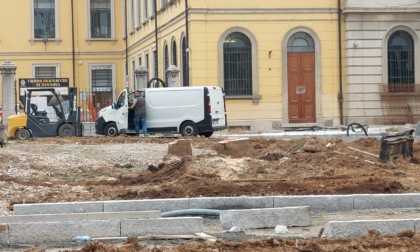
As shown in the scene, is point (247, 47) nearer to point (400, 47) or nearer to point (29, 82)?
point (400, 47)

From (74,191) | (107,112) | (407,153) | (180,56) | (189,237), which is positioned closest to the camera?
(189,237)

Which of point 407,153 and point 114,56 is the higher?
point 114,56

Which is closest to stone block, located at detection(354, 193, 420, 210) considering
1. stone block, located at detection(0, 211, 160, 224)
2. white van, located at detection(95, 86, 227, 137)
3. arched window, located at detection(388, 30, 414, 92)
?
stone block, located at detection(0, 211, 160, 224)

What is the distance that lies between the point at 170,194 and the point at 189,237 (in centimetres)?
408

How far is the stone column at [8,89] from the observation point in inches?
1412

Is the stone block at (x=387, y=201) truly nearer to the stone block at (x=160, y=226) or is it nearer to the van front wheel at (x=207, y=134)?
the stone block at (x=160, y=226)

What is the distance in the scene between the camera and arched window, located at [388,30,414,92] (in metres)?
37.2

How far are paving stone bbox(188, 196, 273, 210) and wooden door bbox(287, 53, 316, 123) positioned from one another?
76.2 ft

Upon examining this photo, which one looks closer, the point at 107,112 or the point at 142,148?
the point at 142,148

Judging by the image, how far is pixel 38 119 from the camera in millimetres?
34062

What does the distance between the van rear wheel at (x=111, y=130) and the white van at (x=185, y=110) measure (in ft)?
2.43

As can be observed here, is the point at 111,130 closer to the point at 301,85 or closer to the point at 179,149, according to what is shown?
the point at 301,85

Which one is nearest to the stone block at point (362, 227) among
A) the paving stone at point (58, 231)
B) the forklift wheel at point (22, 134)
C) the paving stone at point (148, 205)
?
the paving stone at point (58, 231)

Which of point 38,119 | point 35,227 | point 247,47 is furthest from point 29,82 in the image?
point 35,227
